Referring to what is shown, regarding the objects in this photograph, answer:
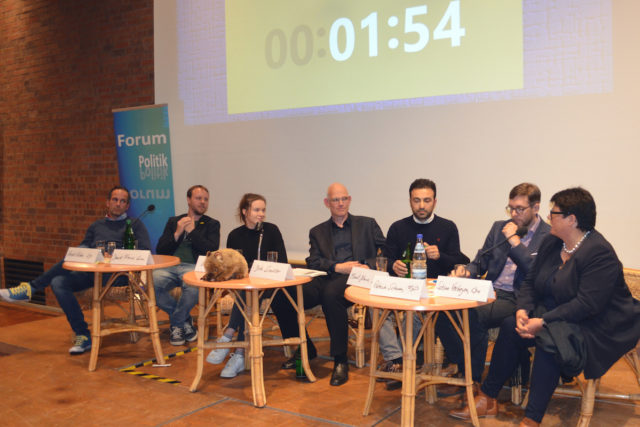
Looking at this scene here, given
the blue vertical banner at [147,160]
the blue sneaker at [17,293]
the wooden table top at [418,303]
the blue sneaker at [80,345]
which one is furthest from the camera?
the blue vertical banner at [147,160]

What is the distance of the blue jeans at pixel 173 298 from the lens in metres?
4.11

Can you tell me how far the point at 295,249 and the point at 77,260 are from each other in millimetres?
1800

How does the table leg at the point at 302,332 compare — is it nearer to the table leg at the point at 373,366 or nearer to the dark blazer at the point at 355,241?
the dark blazer at the point at 355,241

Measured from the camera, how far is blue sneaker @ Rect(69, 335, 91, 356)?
3.92m

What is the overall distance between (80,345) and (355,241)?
6.82 ft

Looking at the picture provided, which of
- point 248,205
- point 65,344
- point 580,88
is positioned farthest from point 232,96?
point 580,88

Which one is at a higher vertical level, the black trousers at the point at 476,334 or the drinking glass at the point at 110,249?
the drinking glass at the point at 110,249

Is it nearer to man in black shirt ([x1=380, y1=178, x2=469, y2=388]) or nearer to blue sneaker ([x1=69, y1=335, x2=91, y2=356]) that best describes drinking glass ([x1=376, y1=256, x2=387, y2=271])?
man in black shirt ([x1=380, y1=178, x2=469, y2=388])

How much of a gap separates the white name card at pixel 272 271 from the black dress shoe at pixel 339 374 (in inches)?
24.8

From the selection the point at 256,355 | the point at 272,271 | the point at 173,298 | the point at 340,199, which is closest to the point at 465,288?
the point at 272,271

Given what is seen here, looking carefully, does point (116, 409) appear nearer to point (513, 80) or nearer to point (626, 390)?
point (626, 390)

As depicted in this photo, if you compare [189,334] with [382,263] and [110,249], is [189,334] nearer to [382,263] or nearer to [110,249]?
[110,249]

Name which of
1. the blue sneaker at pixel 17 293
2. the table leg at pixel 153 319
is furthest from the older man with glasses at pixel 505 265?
the blue sneaker at pixel 17 293

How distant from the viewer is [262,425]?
269 centimetres
